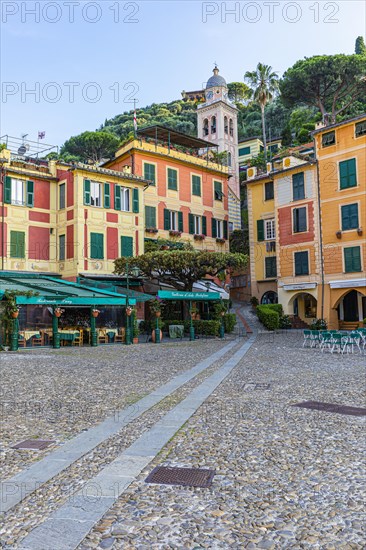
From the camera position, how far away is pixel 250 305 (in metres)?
37.5

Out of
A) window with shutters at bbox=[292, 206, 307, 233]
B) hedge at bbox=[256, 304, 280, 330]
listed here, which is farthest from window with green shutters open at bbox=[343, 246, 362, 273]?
hedge at bbox=[256, 304, 280, 330]

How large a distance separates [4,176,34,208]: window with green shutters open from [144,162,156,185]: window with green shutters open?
8.02 meters

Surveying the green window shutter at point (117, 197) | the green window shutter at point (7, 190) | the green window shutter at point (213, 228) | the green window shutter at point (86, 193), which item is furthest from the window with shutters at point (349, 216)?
the green window shutter at point (7, 190)

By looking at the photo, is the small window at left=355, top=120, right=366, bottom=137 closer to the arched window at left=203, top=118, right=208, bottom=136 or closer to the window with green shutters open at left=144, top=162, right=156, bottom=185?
the window with green shutters open at left=144, top=162, right=156, bottom=185

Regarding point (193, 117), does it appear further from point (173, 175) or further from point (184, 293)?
point (184, 293)

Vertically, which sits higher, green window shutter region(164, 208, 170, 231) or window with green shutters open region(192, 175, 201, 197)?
window with green shutters open region(192, 175, 201, 197)

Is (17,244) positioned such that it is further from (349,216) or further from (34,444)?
(34,444)

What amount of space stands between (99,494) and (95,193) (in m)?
25.5

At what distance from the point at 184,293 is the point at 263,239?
12.9 m

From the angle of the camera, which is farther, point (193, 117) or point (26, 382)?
point (193, 117)

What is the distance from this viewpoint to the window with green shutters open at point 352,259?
2886 centimetres

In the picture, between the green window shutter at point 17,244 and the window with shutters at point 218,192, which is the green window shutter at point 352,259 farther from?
the green window shutter at point 17,244

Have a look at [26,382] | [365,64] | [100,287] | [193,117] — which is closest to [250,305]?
[100,287]

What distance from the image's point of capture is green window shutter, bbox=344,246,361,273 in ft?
94.7
